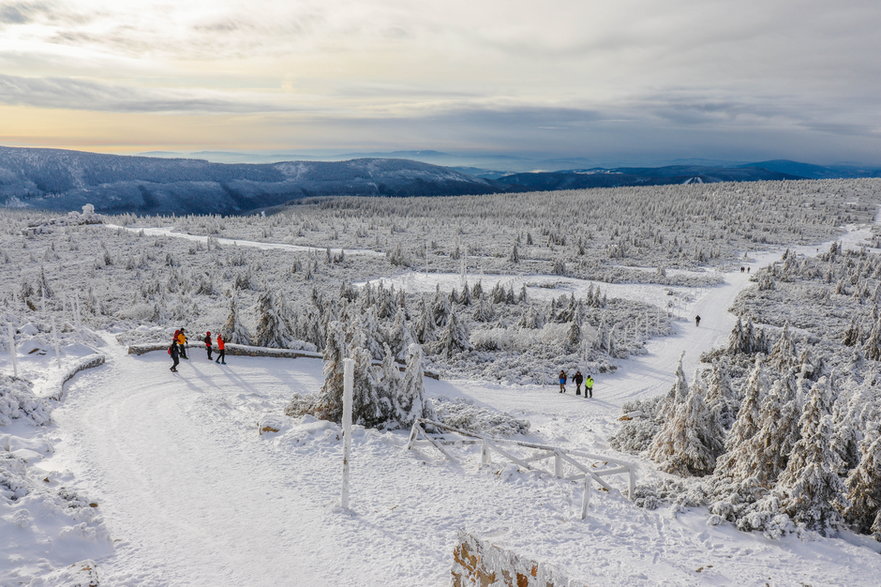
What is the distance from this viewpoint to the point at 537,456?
11703 mm

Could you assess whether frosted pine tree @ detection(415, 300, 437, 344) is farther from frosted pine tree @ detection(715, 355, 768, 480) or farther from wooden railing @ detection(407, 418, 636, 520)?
frosted pine tree @ detection(715, 355, 768, 480)

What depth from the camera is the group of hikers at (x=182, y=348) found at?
18578mm

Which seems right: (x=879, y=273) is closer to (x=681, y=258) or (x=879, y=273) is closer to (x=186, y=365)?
(x=681, y=258)

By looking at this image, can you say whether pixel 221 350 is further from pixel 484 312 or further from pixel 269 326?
pixel 484 312

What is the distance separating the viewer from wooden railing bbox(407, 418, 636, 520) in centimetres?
1111

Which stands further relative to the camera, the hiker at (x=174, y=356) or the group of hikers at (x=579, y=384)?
the group of hikers at (x=579, y=384)

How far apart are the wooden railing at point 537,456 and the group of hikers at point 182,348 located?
10003 millimetres

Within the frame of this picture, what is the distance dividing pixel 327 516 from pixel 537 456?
16.0 ft

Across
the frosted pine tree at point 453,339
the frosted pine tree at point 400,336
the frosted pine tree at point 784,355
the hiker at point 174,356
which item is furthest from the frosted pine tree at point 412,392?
the frosted pine tree at point 784,355

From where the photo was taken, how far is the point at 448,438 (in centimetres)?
1349

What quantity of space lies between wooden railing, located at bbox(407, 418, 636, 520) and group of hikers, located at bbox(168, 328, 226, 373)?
10.0 meters

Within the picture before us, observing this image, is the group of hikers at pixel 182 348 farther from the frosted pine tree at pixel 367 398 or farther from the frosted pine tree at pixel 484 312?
the frosted pine tree at pixel 484 312

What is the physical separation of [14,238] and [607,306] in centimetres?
8553

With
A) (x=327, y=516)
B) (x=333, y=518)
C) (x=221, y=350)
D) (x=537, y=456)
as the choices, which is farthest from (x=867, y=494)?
(x=221, y=350)
